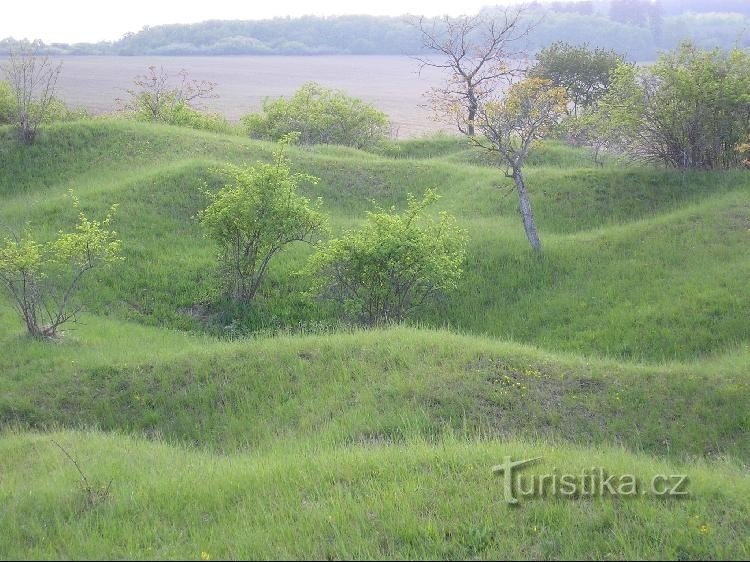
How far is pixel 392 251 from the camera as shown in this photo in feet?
47.7

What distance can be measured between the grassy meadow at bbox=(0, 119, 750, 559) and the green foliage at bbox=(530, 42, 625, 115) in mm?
20818

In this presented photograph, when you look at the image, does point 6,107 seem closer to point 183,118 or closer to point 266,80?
point 183,118

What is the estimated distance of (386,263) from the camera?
1466 cm

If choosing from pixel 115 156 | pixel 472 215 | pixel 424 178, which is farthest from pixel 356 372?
pixel 115 156

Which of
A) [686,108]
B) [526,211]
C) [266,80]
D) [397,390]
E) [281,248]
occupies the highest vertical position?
[266,80]

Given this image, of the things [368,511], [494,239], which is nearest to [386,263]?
[494,239]

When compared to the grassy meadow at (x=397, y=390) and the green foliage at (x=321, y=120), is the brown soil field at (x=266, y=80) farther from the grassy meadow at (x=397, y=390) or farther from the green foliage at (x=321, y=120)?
the grassy meadow at (x=397, y=390)

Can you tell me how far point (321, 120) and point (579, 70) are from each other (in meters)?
17.6

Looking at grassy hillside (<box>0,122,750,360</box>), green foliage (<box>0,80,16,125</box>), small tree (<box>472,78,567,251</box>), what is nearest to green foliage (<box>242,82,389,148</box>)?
grassy hillside (<box>0,122,750,360</box>)

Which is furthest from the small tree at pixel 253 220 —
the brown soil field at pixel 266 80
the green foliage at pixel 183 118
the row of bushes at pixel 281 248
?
the brown soil field at pixel 266 80

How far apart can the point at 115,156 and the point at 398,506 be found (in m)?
24.0

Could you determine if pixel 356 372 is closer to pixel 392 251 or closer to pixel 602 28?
pixel 392 251

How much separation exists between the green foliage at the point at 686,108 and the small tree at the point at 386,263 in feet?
35.3

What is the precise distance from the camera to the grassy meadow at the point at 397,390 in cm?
591
